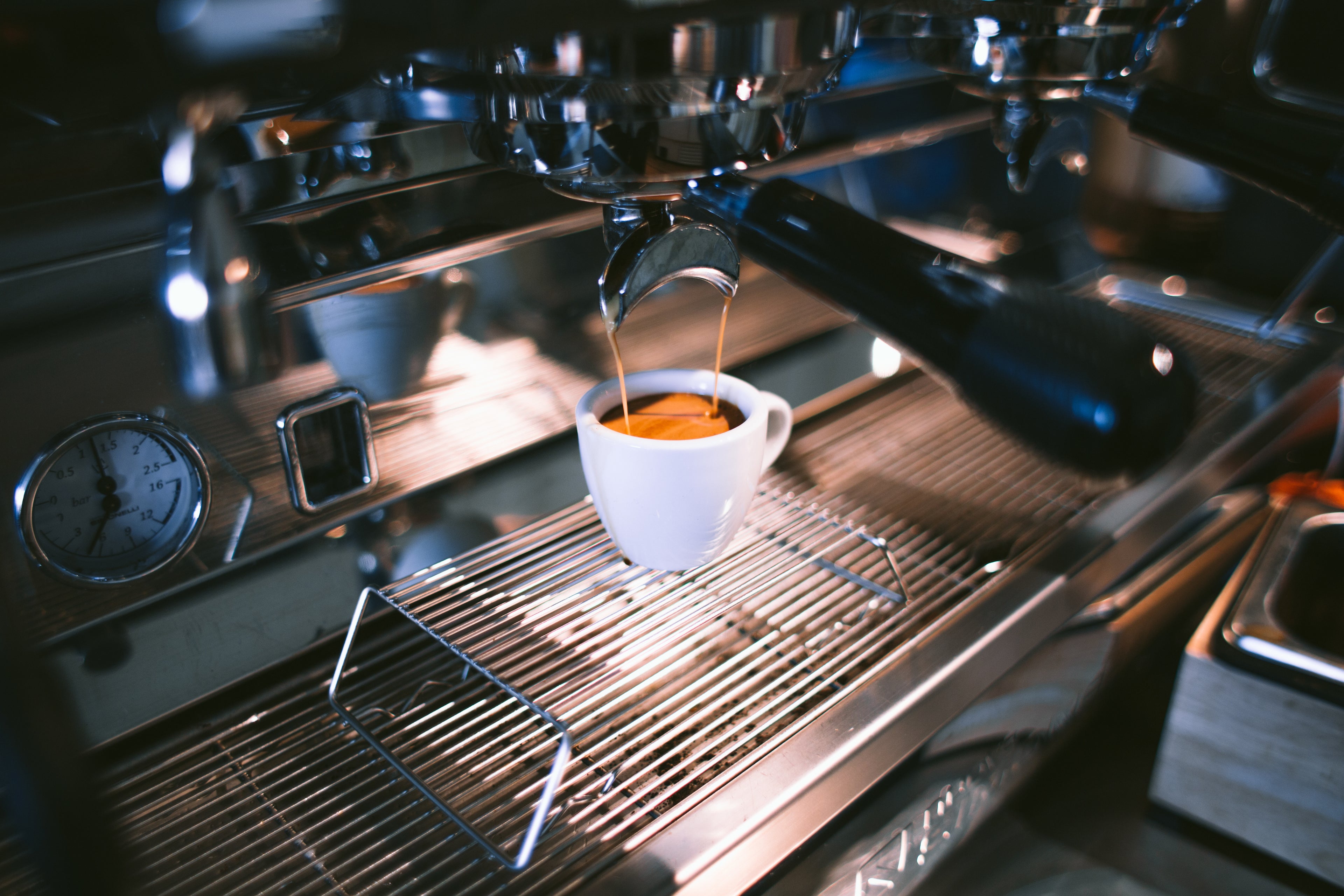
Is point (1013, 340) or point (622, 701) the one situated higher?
point (1013, 340)

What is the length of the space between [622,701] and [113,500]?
0.23 m

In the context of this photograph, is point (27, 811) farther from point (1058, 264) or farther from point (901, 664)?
point (1058, 264)

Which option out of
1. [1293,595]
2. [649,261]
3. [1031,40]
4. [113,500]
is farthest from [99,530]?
[1293,595]

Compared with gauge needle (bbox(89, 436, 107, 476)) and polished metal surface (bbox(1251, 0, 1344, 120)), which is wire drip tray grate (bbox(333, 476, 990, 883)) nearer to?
gauge needle (bbox(89, 436, 107, 476))

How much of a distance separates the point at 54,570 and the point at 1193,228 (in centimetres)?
97

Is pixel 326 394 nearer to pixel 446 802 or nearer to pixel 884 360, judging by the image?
pixel 446 802

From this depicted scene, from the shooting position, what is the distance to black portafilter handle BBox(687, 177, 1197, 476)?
292 mm

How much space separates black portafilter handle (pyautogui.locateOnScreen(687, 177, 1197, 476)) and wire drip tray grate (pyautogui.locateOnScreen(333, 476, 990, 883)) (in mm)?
173

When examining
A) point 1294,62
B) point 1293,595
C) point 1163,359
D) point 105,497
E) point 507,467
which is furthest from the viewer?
point 1294,62

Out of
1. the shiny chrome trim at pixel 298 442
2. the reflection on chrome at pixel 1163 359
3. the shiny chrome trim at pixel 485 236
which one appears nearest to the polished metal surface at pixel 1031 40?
the shiny chrome trim at pixel 485 236

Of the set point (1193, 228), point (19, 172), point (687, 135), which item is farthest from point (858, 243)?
point (1193, 228)

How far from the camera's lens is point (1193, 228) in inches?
36.8

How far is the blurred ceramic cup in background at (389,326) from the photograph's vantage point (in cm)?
46

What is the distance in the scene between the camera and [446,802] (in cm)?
38
